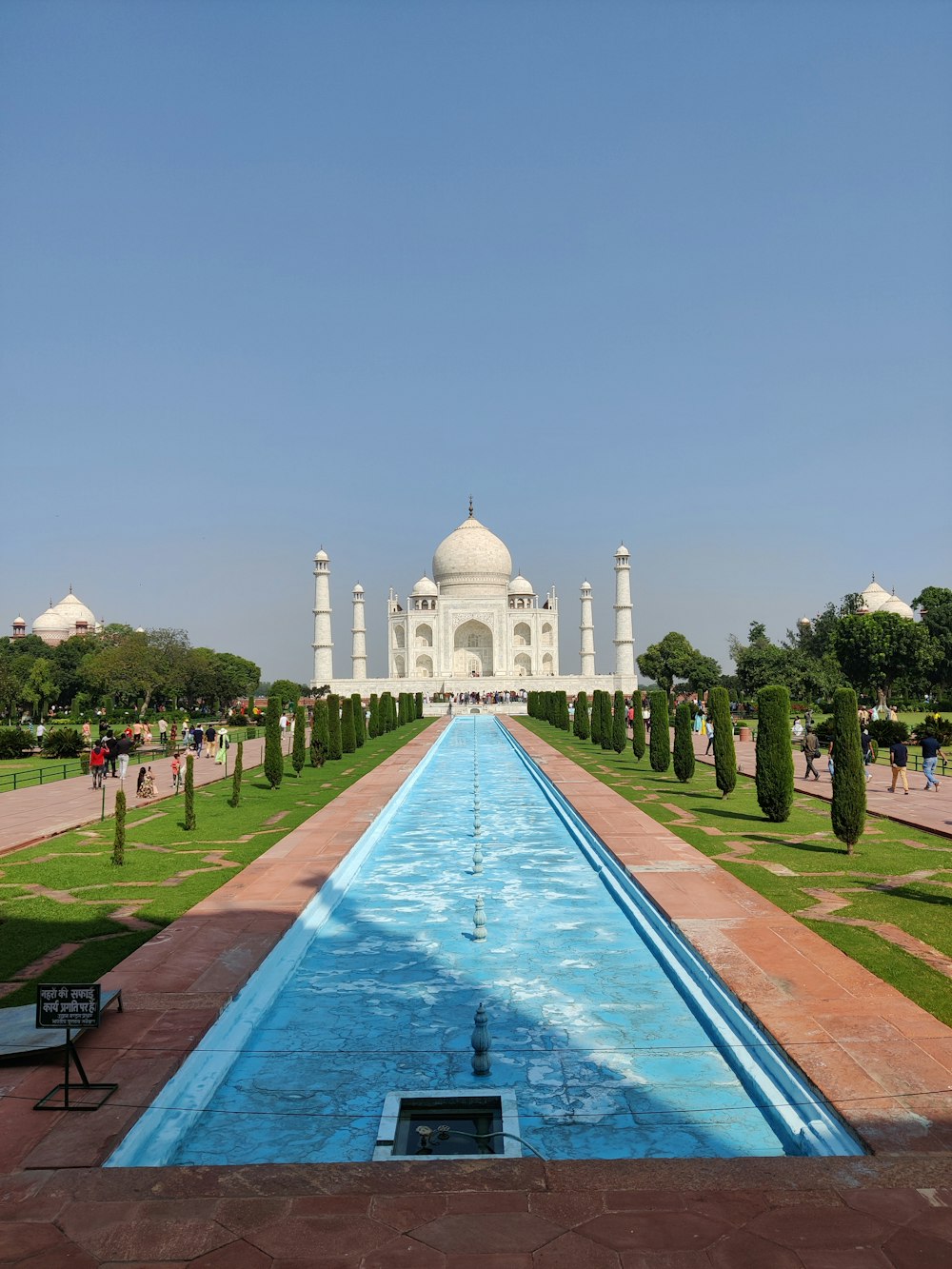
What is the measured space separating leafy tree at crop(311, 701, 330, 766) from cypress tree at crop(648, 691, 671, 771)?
244 inches

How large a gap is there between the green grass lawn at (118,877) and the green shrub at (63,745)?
28.9 feet

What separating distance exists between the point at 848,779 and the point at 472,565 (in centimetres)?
4792

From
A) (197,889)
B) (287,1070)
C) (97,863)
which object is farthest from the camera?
(97,863)

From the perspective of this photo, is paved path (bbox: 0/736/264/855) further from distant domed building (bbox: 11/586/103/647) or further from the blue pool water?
distant domed building (bbox: 11/586/103/647)

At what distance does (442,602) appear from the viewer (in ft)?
176

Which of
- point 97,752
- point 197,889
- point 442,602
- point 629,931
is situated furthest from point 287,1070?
point 442,602

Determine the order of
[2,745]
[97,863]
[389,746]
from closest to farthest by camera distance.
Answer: [97,863]
[2,745]
[389,746]

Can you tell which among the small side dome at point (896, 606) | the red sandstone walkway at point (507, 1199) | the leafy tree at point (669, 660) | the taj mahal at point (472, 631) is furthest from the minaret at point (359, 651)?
the red sandstone walkway at point (507, 1199)

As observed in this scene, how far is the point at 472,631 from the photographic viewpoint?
55.3 meters

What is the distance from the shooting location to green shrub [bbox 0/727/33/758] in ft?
69.8

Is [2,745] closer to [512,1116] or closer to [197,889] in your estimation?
[197,889]

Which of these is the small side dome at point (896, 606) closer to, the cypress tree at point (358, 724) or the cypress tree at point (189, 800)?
the cypress tree at point (358, 724)

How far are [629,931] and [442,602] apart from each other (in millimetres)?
47194

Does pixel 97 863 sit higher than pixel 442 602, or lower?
lower
